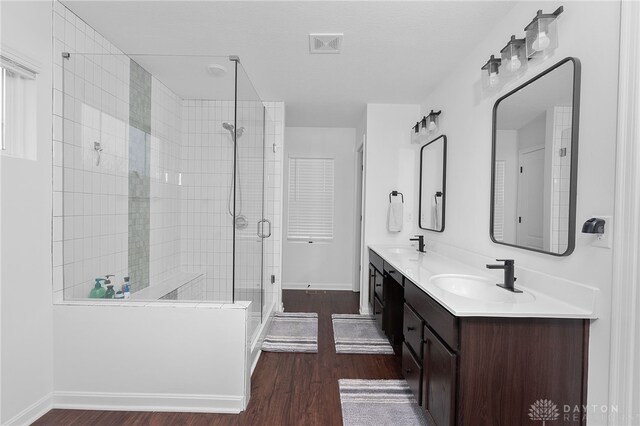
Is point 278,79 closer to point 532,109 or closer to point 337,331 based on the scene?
point 532,109

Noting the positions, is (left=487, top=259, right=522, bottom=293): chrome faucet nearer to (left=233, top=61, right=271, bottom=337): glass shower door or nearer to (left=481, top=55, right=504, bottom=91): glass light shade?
(left=481, top=55, right=504, bottom=91): glass light shade

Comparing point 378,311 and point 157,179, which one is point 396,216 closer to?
point 378,311

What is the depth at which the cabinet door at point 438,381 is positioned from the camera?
53.6 inches

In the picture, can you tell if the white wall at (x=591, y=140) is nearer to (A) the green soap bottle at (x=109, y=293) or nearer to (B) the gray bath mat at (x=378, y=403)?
(B) the gray bath mat at (x=378, y=403)

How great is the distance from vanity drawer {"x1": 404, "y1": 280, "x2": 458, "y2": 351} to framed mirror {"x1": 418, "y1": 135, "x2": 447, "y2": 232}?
1198 mm

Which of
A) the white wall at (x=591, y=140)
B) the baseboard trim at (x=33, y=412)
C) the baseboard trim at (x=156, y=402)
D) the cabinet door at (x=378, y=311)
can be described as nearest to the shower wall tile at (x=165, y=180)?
the baseboard trim at (x=156, y=402)

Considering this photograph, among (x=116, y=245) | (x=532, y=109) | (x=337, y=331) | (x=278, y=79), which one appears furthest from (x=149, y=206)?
(x=532, y=109)

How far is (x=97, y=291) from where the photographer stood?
7.11ft

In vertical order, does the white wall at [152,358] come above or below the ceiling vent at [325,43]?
below

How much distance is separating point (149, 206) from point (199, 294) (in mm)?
Result: 875

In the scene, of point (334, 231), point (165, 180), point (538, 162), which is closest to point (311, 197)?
point (334, 231)

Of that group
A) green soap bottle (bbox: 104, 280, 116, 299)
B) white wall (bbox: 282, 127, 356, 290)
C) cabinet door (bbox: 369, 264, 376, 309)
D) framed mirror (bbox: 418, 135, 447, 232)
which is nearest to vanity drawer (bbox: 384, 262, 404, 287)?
cabinet door (bbox: 369, 264, 376, 309)

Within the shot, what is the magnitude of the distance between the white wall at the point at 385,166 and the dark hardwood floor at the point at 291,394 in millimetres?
1264

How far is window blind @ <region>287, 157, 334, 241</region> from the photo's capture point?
4.89m
